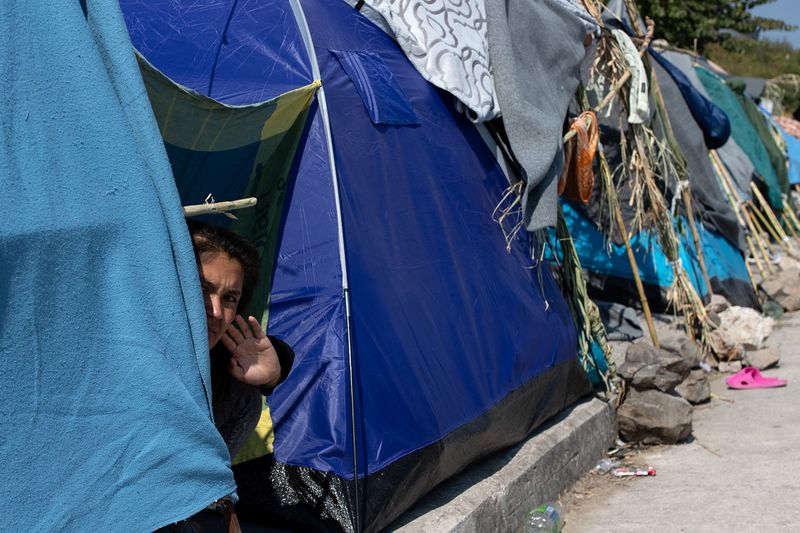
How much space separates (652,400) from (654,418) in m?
0.11

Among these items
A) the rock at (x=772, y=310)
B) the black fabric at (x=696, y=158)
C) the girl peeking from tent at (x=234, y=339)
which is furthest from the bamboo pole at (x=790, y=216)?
the girl peeking from tent at (x=234, y=339)

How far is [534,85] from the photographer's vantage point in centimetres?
493

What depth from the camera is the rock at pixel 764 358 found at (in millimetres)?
7230

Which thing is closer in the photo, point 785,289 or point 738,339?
point 738,339

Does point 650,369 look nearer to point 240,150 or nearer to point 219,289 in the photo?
→ point 240,150

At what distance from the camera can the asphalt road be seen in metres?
4.48

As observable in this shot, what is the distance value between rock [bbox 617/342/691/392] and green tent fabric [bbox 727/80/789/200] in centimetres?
692

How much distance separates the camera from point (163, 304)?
2.21m

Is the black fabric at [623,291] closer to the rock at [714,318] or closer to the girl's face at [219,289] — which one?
the rock at [714,318]

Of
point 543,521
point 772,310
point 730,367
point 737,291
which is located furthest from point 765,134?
point 543,521

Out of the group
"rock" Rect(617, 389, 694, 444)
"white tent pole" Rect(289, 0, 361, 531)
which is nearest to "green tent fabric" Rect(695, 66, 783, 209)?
"rock" Rect(617, 389, 694, 444)

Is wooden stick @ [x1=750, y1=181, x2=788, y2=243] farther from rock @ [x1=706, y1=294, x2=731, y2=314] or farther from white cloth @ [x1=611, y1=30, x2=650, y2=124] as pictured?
white cloth @ [x1=611, y1=30, x2=650, y2=124]

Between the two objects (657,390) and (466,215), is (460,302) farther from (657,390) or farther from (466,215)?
(657,390)

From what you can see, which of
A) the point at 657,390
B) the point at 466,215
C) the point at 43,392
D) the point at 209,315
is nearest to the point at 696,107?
the point at 657,390
